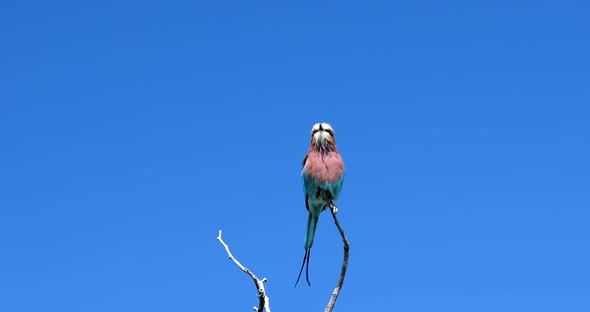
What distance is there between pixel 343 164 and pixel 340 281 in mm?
2445

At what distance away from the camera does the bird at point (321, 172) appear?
7.30 m

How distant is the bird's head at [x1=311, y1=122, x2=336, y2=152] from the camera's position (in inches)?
292

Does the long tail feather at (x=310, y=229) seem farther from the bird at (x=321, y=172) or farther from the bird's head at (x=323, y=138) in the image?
the bird's head at (x=323, y=138)

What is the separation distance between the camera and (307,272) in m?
6.40

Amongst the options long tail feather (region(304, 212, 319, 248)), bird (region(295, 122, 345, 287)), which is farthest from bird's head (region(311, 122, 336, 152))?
long tail feather (region(304, 212, 319, 248))

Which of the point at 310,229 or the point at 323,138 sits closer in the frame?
the point at 310,229

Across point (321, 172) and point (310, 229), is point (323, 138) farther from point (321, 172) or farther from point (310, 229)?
point (310, 229)

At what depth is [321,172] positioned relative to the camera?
7.31m

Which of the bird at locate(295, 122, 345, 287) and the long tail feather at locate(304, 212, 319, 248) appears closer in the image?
the long tail feather at locate(304, 212, 319, 248)

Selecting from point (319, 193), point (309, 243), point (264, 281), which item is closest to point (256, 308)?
point (264, 281)

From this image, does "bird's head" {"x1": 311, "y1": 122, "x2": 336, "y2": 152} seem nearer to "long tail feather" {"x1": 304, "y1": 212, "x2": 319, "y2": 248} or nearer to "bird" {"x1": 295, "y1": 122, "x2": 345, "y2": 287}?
"bird" {"x1": 295, "y1": 122, "x2": 345, "y2": 287}

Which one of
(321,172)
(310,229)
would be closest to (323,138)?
(321,172)

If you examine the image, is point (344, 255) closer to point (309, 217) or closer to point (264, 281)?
point (264, 281)

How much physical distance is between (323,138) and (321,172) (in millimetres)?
374
